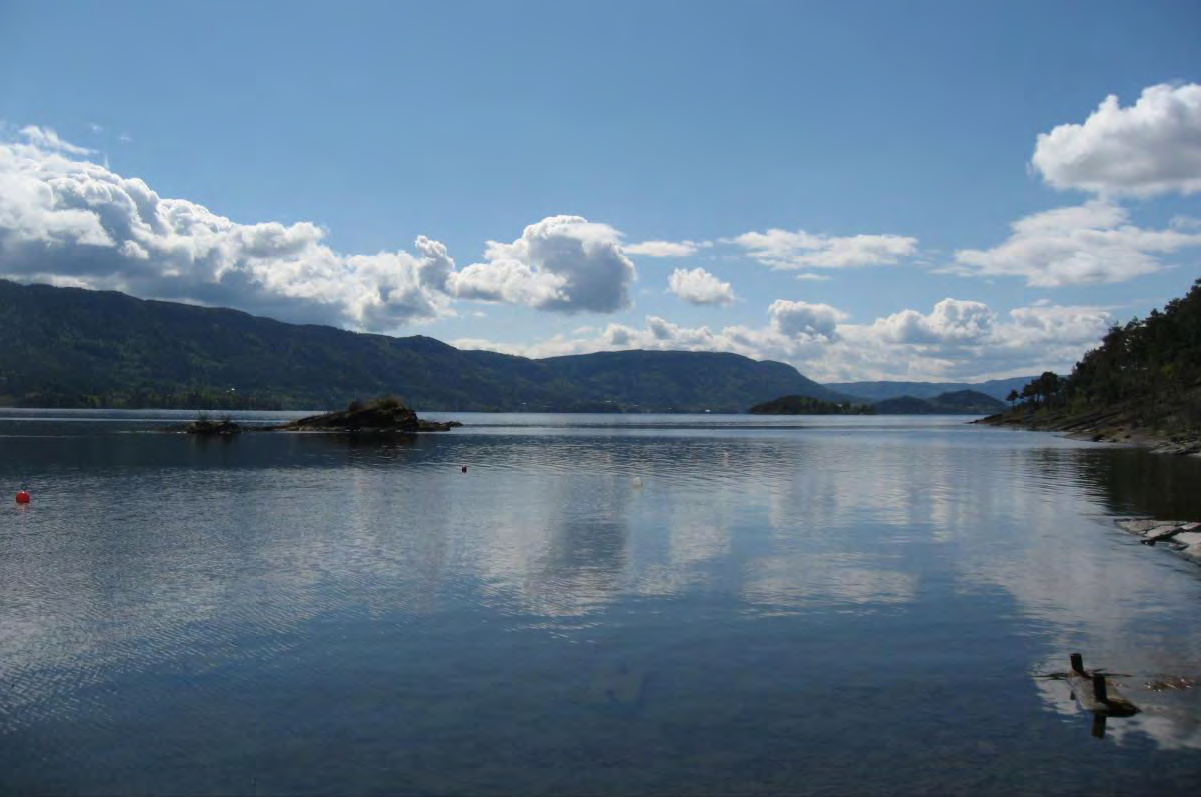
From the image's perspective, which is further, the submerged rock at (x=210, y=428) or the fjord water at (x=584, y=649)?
the submerged rock at (x=210, y=428)

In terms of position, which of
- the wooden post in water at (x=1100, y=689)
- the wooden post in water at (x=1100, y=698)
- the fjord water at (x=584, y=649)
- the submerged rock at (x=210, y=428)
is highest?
the submerged rock at (x=210, y=428)

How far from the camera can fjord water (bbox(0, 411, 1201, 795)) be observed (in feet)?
62.0

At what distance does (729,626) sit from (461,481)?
60739 millimetres

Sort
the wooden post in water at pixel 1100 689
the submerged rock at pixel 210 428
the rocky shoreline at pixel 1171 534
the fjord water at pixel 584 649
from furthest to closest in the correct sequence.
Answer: the submerged rock at pixel 210 428, the rocky shoreline at pixel 1171 534, the wooden post in water at pixel 1100 689, the fjord water at pixel 584 649

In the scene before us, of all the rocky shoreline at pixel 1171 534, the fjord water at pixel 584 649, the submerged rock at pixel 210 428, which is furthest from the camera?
the submerged rock at pixel 210 428

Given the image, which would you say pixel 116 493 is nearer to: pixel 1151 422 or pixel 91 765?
pixel 91 765

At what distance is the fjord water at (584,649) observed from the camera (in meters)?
18.9

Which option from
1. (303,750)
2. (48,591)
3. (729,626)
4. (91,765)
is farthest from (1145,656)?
(48,591)

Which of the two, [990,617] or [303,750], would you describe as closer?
[303,750]

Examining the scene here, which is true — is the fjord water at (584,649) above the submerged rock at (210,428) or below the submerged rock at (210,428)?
below

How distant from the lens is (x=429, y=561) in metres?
43.0

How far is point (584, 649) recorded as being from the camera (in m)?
Result: 27.6

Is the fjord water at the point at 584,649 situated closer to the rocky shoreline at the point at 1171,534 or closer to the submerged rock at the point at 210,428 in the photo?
the rocky shoreline at the point at 1171,534

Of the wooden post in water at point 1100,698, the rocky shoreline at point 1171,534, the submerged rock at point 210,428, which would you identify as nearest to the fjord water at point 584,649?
the wooden post in water at point 1100,698
